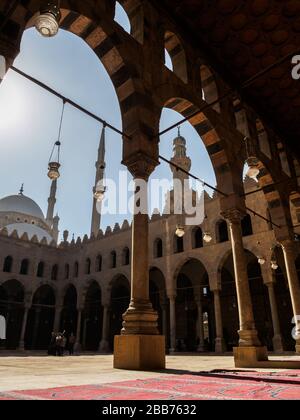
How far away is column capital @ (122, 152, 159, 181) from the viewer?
601 cm

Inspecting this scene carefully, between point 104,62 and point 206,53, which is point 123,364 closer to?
point 104,62

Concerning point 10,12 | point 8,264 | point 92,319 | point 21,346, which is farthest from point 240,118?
point 21,346

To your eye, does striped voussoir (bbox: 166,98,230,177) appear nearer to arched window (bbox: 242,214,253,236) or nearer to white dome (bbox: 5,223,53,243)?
arched window (bbox: 242,214,253,236)

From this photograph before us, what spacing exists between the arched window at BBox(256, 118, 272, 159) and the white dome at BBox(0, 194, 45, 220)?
1191 inches

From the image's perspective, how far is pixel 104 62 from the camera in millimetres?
6543

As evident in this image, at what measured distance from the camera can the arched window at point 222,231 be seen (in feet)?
60.1

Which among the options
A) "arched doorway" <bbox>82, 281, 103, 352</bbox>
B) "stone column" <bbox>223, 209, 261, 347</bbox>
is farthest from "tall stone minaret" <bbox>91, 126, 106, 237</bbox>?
"stone column" <bbox>223, 209, 261, 347</bbox>

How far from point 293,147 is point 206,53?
573cm

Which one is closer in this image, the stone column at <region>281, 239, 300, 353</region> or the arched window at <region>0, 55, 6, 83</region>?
the arched window at <region>0, 55, 6, 83</region>

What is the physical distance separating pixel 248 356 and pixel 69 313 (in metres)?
23.1

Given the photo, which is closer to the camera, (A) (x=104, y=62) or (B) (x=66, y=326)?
(A) (x=104, y=62)

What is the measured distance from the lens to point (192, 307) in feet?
74.3

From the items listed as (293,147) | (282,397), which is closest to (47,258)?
(293,147)

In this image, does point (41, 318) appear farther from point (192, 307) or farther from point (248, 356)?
point (248, 356)
